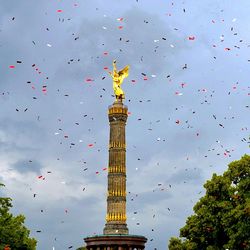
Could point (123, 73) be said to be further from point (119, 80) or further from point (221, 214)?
point (221, 214)

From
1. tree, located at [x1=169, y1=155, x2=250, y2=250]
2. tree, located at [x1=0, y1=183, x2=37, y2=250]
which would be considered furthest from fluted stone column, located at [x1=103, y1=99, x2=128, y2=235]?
tree, located at [x1=169, y1=155, x2=250, y2=250]

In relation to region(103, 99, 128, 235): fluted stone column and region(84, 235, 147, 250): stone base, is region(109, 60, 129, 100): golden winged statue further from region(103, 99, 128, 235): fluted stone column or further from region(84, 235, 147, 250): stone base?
region(84, 235, 147, 250): stone base

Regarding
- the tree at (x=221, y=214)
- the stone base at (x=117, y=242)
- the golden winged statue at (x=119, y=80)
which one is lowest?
the tree at (x=221, y=214)

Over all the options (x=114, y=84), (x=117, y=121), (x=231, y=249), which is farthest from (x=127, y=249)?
(x=231, y=249)

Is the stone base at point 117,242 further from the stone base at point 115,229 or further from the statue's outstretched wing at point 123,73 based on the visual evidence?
the statue's outstretched wing at point 123,73

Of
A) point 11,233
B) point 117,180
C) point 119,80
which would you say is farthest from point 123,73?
point 11,233

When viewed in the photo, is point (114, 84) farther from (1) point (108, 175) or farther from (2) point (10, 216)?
(2) point (10, 216)

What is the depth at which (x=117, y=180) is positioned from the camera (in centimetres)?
9038

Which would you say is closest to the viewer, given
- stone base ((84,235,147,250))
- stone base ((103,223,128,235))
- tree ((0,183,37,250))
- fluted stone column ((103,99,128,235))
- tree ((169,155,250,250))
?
tree ((169,155,250,250))

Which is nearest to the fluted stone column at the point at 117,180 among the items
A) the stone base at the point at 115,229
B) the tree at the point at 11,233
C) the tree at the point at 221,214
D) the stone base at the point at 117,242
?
the stone base at the point at 115,229

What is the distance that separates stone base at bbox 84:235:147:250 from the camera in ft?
290

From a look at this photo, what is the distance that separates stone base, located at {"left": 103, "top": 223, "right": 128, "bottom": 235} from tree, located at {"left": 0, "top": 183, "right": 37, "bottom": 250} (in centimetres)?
2356

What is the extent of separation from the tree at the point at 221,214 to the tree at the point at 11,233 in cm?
1781

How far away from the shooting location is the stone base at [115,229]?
88625 millimetres
